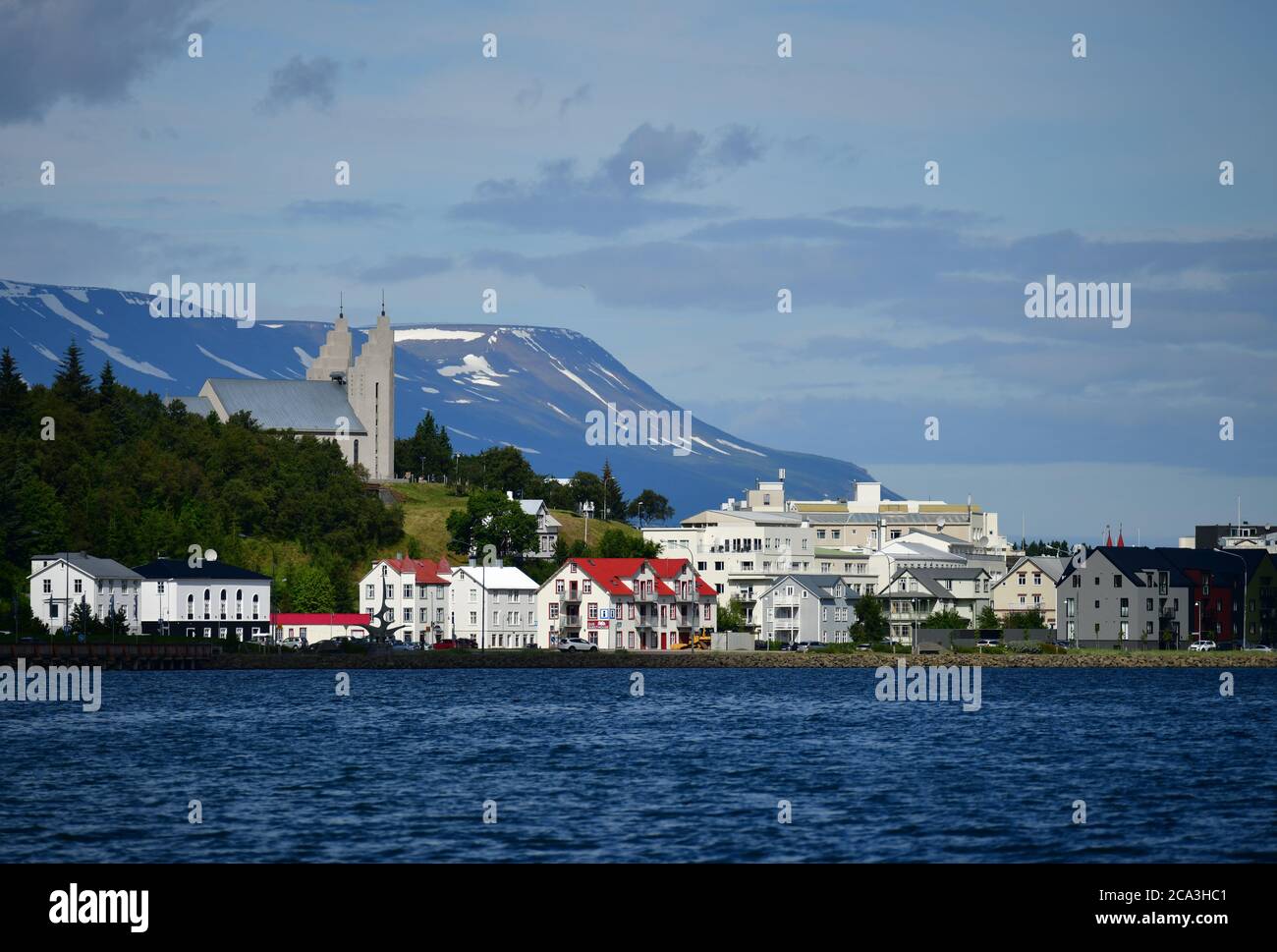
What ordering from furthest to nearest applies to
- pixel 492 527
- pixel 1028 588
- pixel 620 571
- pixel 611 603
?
pixel 492 527, pixel 1028 588, pixel 620 571, pixel 611 603

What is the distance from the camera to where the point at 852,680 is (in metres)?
123

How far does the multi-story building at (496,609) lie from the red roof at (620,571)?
5958 mm

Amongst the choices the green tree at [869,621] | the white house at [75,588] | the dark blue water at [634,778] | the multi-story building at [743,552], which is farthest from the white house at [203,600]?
the green tree at [869,621]

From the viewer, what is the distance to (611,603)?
5960 inches

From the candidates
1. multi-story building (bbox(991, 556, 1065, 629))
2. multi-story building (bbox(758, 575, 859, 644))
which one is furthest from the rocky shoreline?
multi-story building (bbox(991, 556, 1065, 629))

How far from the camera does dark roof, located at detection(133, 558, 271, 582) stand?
484ft

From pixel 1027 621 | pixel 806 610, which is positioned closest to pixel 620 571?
pixel 806 610

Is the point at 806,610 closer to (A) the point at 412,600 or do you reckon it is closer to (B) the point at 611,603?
(B) the point at 611,603

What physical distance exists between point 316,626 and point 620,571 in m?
25.8

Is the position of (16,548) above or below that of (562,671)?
above

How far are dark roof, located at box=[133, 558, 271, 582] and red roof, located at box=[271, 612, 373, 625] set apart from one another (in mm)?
4088
